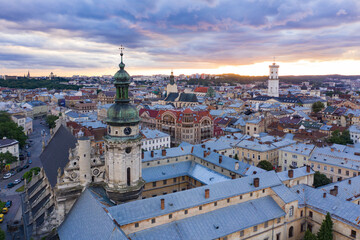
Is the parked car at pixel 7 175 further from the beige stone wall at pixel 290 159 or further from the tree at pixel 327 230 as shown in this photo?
the tree at pixel 327 230

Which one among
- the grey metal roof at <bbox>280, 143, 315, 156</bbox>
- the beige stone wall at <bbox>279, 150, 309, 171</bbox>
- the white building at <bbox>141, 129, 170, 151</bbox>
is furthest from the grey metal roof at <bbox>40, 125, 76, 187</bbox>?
the grey metal roof at <bbox>280, 143, 315, 156</bbox>

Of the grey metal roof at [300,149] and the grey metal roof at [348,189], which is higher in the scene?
the grey metal roof at [300,149]

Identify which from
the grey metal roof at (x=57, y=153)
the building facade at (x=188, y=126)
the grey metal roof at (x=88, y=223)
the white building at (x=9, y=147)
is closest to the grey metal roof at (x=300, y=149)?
the building facade at (x=188, y=126)

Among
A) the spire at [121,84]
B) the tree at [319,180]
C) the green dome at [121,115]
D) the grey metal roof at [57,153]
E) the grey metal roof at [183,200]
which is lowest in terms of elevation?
the tree at [319,180]

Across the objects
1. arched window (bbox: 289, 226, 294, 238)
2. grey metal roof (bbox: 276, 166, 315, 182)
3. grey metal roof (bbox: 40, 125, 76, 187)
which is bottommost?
arched window (bbox: 289, 226, 294, 238)

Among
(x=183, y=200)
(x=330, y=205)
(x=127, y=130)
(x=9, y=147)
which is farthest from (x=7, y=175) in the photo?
(x=330, y=205)

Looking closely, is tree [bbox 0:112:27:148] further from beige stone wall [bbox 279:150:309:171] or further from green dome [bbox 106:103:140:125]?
beige stone wall [bbox 279:150:309:171]

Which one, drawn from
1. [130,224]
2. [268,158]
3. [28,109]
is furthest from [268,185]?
[28,109]
